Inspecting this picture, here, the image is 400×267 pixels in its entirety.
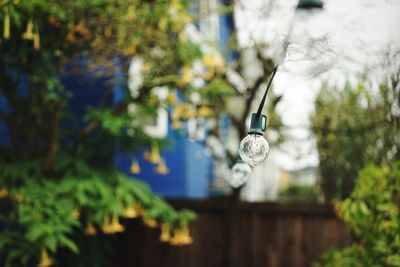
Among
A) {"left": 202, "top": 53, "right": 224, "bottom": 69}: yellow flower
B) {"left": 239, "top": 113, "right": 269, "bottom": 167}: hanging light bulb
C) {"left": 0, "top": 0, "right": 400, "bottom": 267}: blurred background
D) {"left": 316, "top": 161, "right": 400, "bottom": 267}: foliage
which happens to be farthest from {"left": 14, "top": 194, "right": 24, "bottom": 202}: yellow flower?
{"left": 239, "top": 113, "right": 269, "bottom": 167}: hanging light bulb

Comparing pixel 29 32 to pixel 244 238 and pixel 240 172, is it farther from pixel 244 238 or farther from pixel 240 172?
pixel 244 238

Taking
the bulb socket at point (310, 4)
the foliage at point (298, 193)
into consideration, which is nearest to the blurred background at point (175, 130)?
the bulb socket at point (310, 4)

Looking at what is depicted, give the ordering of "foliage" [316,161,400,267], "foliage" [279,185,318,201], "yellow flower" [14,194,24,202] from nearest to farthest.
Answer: "foliage" [316,161,400,267] < "yellow flower" [14,194,24,202] < "foliage" [279,185,318,201]

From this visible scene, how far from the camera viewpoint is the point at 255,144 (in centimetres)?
198

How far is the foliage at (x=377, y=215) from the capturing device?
11.3ft

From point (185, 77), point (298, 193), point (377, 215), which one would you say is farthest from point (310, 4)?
point (298, 193)

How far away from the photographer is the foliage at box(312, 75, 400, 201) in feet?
20.0

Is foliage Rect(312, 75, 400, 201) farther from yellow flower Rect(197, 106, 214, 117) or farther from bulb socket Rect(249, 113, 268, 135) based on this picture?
bulb socket Rect(249, 113, 268, 135)

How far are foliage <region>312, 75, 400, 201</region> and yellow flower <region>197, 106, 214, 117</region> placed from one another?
1.48 meters

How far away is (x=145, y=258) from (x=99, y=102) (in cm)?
251

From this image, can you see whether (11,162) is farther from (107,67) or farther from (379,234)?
(379,234)

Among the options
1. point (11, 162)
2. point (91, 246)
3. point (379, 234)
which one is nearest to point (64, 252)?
point (91, 246)

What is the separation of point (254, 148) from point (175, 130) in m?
4.40

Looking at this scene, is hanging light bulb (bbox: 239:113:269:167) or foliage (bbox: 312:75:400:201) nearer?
hanging light bulb (bbox: 239:113:269:167)
